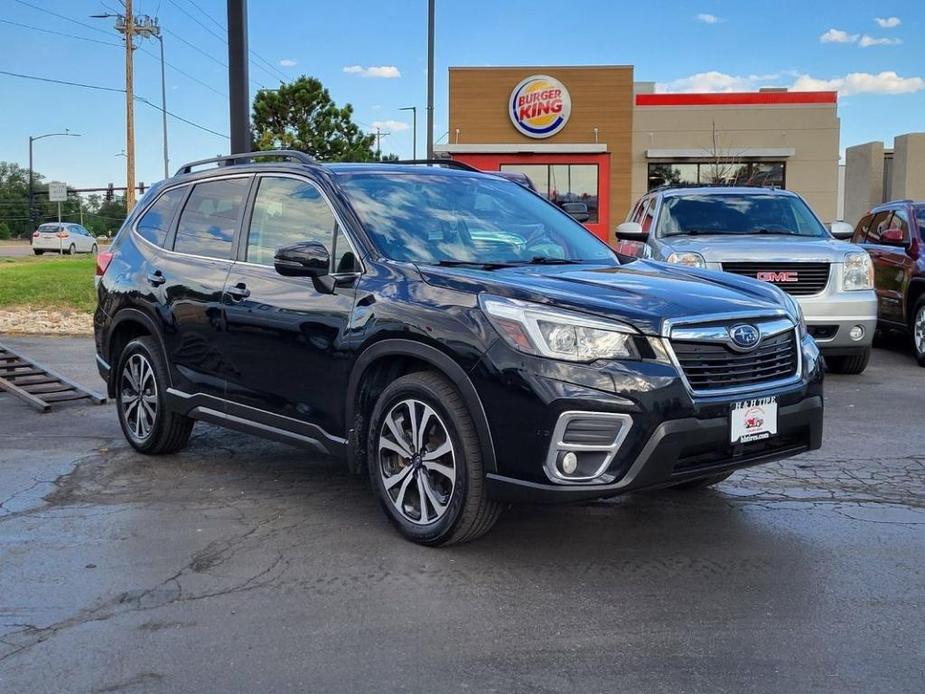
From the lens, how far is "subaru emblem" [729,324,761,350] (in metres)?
4.13

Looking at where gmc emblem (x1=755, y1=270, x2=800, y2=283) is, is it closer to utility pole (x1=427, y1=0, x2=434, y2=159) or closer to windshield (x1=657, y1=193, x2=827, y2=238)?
windshield (x1=657, y1=193, x2=827, y2=238)

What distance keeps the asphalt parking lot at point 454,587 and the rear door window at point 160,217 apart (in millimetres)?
1530

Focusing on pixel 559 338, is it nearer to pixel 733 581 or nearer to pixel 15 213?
pixel 733 581

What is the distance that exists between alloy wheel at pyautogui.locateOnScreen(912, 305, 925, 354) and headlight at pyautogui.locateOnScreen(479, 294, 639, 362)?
24.9 feet

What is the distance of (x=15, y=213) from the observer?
9081cm

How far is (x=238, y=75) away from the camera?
9695mm

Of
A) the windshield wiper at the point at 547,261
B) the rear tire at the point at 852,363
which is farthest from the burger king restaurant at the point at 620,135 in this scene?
the windshield wiper at the point at 547,261

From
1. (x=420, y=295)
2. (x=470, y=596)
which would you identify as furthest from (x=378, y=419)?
(x=470, y=596)

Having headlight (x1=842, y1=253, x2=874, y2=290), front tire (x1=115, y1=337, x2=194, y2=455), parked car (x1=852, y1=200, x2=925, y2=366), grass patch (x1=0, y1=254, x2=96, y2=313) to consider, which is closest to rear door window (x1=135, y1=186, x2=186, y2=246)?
front tire (x1=115, y1=337, x2=194, y2=455)

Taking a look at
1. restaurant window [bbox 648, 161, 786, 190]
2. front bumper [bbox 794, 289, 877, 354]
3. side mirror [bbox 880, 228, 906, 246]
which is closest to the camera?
front bumper [bbox 794, 289, 877, 354]

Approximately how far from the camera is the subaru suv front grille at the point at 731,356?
3.99 meters

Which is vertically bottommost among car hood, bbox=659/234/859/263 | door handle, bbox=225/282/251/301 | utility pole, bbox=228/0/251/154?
door handle, bbox=225/282/251/301

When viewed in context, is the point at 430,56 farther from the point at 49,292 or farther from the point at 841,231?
the point at 841,231

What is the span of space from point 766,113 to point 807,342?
82.3 feet
